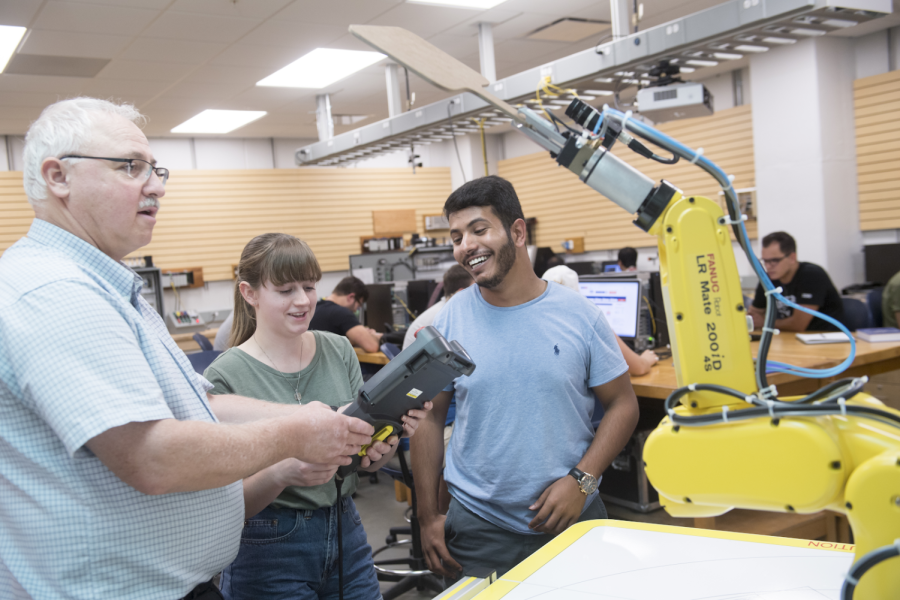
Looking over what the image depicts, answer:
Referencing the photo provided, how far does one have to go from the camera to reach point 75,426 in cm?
92

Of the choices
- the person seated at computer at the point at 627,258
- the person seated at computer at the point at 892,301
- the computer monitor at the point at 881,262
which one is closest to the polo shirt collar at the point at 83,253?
the person seated at computer at the point at 892,301

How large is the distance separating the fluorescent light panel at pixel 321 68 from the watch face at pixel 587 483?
197 inches

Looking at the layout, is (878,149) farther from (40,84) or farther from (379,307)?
(40,84)

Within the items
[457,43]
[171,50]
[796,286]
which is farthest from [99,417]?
[457,43]

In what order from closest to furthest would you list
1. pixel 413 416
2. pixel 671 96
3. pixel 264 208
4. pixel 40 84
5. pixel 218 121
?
pixel 413 416 → pixel 671 96 → pixel 40 84 → pixel 218 121 → pixel 264 208

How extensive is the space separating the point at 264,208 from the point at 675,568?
866 cm

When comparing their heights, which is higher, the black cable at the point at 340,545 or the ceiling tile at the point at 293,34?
the ceiling tile at the point at 293,34

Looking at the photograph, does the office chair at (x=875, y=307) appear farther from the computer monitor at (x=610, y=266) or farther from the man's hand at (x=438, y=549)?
the man's hand at (x=438, y=549)

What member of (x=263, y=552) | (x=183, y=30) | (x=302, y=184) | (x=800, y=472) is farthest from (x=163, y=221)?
(x=800, y=472)

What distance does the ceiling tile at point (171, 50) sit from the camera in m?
5.16

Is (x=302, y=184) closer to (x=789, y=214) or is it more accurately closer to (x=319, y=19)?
(x=319, y=19)

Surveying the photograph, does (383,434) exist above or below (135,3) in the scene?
below

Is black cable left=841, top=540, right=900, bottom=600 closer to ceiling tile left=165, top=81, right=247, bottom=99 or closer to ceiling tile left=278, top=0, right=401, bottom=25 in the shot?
ceiling tile left=278, top=0, right=401, bottom=25

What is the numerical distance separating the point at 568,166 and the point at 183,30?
4608mm
